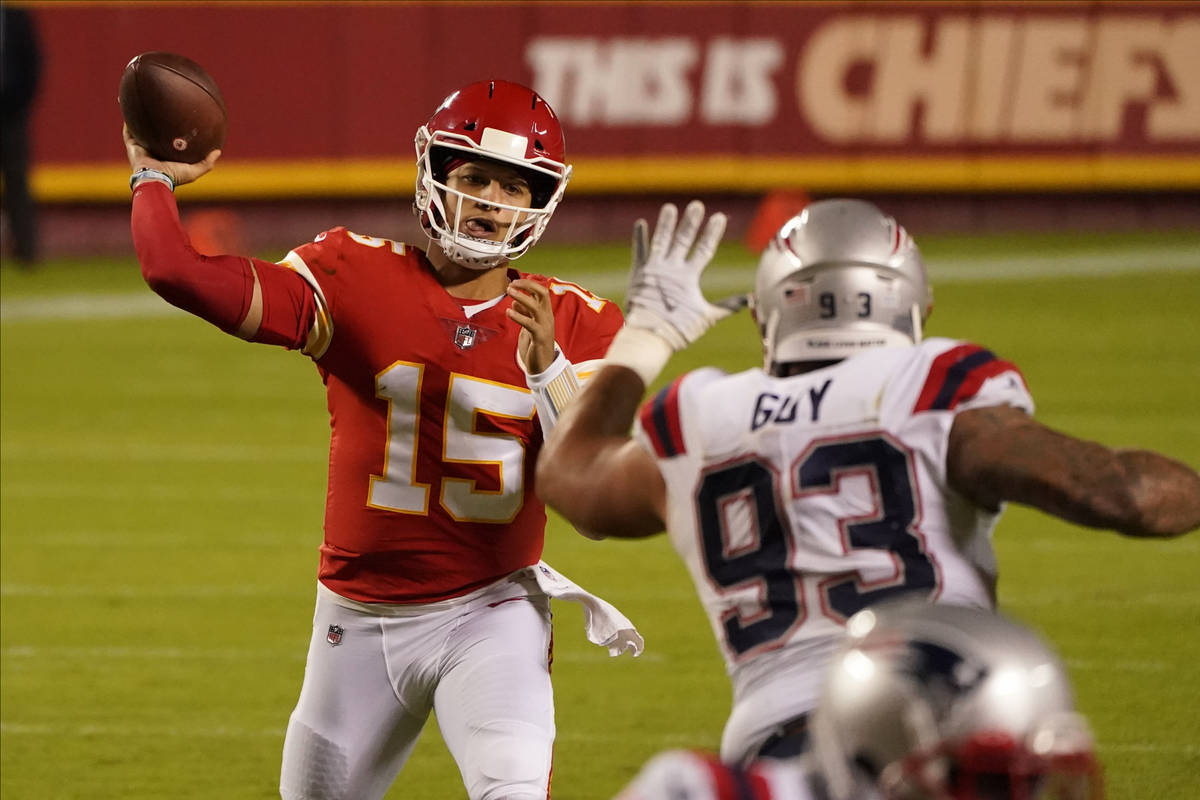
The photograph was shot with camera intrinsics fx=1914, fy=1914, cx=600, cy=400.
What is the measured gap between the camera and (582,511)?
8.93 ft

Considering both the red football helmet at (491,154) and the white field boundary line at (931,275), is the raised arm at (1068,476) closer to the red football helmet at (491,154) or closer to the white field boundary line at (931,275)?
the red football helmet at (491,154)

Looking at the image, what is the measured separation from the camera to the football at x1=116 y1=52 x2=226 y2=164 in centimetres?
370

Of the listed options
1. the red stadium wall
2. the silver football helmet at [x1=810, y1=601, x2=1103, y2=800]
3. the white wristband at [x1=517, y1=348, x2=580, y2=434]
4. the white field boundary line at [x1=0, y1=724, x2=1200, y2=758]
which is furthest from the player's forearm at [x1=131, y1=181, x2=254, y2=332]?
the red stadium wall

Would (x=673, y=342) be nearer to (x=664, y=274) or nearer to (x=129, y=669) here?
(x=664, y=274)

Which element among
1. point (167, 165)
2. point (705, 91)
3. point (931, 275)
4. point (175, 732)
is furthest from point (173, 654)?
point (705, 91)

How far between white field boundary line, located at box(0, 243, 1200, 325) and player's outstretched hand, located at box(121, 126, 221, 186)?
932cm

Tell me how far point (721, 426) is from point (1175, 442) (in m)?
6.72

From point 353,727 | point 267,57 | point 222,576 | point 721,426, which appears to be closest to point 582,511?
point 721,426

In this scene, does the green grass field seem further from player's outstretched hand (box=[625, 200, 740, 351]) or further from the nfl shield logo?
player's outstretched hand (box=[625, 200, 740, 351])

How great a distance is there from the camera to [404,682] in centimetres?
361

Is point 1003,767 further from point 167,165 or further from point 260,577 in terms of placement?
point 260,577

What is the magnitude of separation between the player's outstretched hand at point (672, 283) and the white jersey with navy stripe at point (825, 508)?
317mm

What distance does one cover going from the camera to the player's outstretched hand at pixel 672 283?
9.54ft

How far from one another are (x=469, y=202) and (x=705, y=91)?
13091 millimetres
